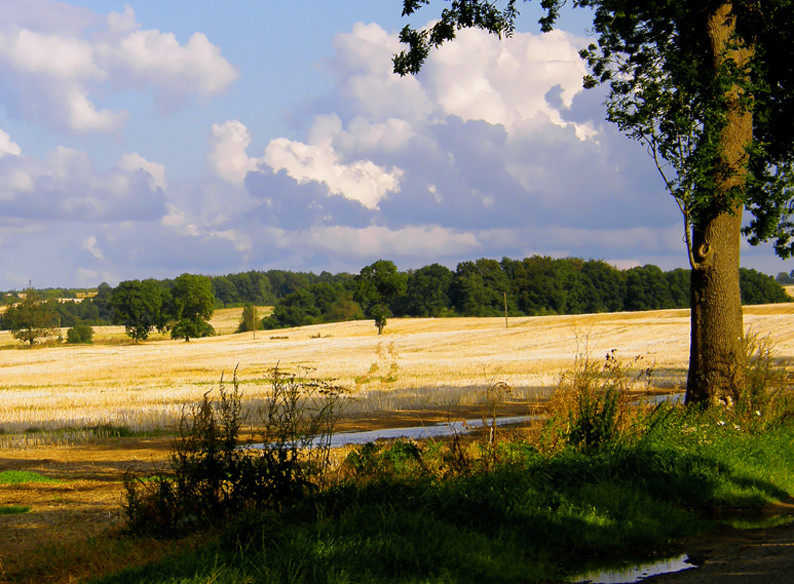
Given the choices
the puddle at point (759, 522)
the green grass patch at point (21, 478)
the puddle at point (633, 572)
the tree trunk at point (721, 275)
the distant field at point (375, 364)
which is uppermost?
the tree trunk at point (721, 275)

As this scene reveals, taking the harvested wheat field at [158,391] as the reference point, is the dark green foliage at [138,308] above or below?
above

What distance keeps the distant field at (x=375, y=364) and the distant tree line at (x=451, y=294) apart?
89.5ft

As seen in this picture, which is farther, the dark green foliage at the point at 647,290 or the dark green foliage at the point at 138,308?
the dark green foliage at the point at 647,290

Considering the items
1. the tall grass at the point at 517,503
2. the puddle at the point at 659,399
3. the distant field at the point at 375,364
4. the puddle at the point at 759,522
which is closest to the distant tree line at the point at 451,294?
the distant field at the point at 375,364

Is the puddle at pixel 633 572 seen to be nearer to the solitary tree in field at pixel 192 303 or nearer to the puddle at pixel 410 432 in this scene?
the puddle at pixel 410 432

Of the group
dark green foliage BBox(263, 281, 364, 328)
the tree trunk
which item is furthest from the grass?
dark green foliage BBox(263, 281, 364, 328)

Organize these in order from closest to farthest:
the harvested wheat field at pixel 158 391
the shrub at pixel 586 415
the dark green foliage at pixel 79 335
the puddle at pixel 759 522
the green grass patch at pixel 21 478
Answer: the puddle at pixel 759 522 → the harvested wheat field at pixel 158 391 → the shrub at pixel 586 415 → the green grass patch at pixel 21 478 → the dark green foliage at pixel 79 335

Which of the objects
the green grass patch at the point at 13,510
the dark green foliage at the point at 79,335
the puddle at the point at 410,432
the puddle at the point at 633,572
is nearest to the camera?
the puddle at the point at 633,572

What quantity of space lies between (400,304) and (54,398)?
11646cm

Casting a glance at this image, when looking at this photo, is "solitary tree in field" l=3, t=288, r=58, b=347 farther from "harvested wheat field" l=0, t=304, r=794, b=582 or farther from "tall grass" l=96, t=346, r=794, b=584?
"tall grass" l=96, t=346, r=794, b=584

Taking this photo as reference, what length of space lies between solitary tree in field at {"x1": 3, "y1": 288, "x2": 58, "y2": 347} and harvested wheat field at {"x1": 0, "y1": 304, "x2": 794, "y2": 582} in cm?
3333

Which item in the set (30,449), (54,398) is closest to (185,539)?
(30,449)

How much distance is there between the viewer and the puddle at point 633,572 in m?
7.34

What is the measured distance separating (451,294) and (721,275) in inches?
5122
